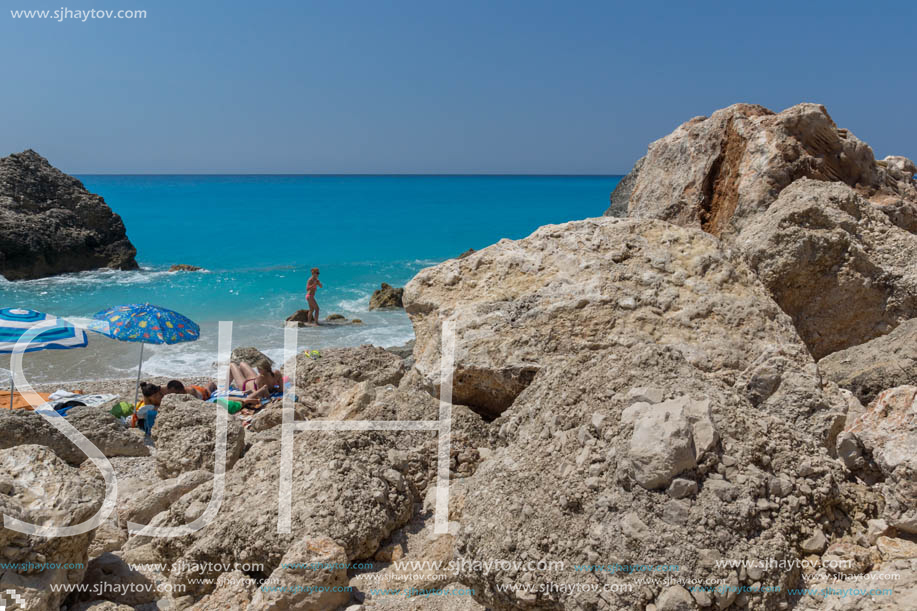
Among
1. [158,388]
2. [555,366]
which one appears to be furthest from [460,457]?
[158,388]

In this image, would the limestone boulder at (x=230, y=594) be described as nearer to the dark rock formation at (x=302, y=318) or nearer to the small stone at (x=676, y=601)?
the small stone at (x=676, y=601)

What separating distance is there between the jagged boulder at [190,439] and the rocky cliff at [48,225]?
2298cm

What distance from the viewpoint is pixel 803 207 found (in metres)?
4.39

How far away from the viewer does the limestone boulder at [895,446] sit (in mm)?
2375

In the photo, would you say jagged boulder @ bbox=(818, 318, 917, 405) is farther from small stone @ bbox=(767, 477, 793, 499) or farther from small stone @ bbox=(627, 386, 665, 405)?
small stone @ bbox=(627, 386, 665, 405)

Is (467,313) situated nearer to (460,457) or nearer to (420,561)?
(460,457)

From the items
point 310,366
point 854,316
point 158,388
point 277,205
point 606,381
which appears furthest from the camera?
point 277,205

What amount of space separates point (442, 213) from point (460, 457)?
6347 centimetres

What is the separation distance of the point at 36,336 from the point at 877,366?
8.05m

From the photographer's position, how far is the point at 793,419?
2969 millimetres

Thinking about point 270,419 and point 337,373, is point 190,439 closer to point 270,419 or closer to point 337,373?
point 270,419

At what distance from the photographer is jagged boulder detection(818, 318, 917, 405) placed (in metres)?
3.55

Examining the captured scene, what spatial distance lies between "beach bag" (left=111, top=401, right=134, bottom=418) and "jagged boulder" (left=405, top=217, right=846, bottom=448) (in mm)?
5465

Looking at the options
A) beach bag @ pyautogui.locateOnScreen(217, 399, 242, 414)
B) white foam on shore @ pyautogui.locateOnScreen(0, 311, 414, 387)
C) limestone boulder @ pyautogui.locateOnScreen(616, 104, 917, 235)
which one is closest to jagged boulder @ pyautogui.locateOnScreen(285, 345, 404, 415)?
beach bag @ pyautogui.locateOnScreen(217, 399, 242, 414)
